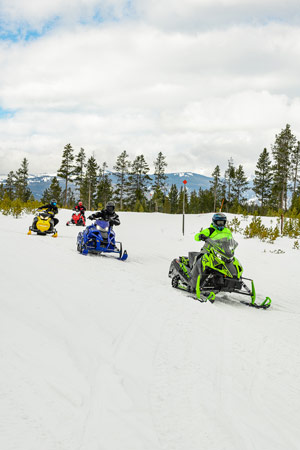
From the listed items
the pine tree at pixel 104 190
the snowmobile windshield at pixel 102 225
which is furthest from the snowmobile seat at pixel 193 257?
the pine tree at pixel 104 190

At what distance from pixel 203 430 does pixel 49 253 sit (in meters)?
7.32

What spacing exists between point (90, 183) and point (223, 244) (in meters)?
59.9

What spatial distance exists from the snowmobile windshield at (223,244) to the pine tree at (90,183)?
190 ft

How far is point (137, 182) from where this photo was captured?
67.0 m

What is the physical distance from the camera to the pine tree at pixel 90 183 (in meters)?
66.2

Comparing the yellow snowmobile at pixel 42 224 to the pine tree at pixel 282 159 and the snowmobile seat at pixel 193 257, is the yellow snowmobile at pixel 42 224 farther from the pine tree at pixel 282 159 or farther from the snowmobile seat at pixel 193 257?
the pine tree at pixel 282 159

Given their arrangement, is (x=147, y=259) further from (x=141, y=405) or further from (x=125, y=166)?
(x=125, y=166)

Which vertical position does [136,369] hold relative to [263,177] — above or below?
below

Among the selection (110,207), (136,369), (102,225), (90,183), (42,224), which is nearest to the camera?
(136,369)

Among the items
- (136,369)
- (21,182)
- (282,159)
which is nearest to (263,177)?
(282,159)

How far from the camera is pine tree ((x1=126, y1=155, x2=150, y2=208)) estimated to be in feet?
218

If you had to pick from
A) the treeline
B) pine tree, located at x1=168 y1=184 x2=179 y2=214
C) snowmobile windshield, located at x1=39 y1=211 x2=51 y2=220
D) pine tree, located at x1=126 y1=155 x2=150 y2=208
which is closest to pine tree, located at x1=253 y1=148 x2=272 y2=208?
the treeline

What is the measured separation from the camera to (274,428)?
269cm

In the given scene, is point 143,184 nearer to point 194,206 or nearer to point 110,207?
A: point 194,206
